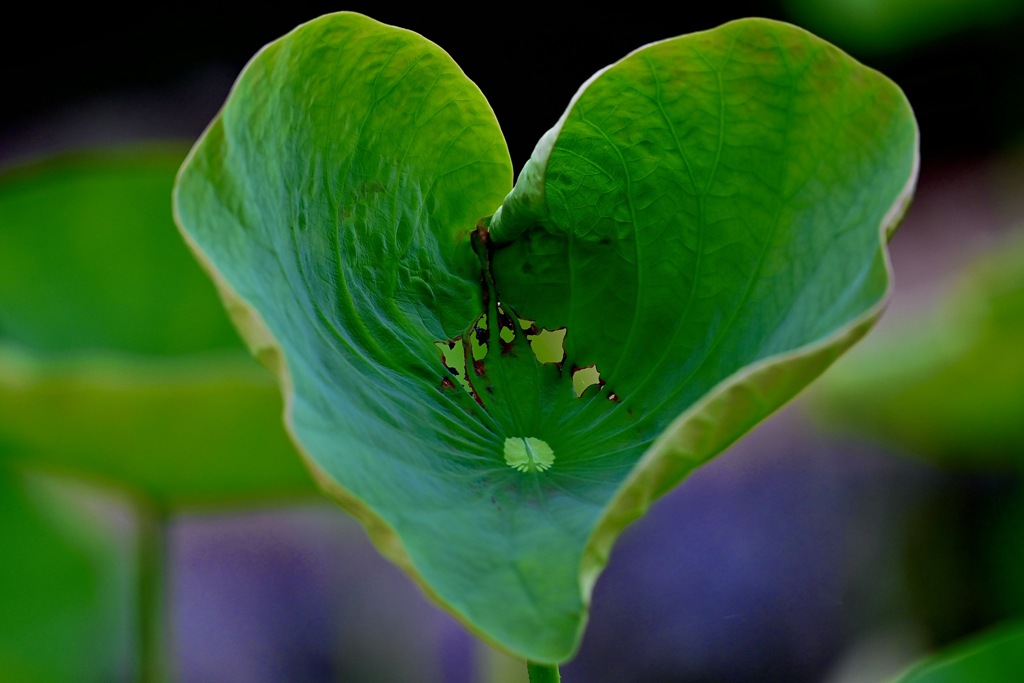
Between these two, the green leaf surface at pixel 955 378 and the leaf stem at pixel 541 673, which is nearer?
the leaf stem at pixel 541 673

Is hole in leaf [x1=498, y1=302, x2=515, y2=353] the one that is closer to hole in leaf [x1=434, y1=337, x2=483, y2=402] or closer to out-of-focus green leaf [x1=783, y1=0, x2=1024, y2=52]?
hole in leaf [x1=434, y1=337, x2=483, y2=402]

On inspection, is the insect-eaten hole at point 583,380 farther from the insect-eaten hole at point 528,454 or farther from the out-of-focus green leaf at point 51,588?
the out-of-focus green leaf at point 51,588

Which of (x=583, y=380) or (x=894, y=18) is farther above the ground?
(x=583, y=380)

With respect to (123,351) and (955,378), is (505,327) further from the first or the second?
(955,378)

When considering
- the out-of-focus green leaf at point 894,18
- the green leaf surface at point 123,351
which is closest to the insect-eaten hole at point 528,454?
the green leaf surface at point 123,351

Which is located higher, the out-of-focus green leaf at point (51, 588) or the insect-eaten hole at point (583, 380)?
the insect-eaten hole at point (583, 380)

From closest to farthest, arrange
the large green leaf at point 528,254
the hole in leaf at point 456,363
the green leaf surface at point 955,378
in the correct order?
the large green leaf at point 528,254 < the hole in leaf at point 456,363 < the green leaf surface at point 955,378

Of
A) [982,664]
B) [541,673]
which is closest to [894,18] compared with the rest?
[982,664]
